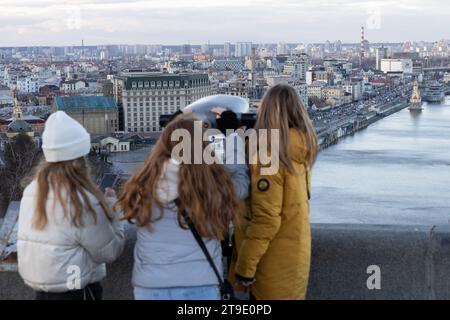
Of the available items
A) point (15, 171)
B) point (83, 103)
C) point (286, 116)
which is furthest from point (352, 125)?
point (286, 116)

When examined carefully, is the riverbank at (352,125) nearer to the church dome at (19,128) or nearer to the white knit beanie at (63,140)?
the church dome at (19,128)

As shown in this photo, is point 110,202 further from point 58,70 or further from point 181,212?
point 58,70

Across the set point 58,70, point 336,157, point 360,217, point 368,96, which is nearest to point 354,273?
point 360,217

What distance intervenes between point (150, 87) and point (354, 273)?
13.7m

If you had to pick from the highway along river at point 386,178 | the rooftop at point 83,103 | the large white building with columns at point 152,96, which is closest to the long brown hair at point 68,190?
the highway along river at point 386,178

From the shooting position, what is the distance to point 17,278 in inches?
38.6

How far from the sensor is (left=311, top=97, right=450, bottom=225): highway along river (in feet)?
24.9

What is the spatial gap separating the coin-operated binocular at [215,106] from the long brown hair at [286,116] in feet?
0.11

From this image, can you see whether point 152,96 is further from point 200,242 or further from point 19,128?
point 200,242

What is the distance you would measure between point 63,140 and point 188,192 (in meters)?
0.15

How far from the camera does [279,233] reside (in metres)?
0.86

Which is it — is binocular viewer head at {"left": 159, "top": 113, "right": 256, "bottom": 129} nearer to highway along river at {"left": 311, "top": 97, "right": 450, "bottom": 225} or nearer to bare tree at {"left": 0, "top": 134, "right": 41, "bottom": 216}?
bare tree at {"left": 0, "top": 134, "right": 41, "bottom": 216}

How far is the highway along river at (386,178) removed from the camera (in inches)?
299

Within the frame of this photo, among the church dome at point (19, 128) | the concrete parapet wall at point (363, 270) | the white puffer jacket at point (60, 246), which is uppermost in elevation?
the white puffer jacket at point (60, 246)
